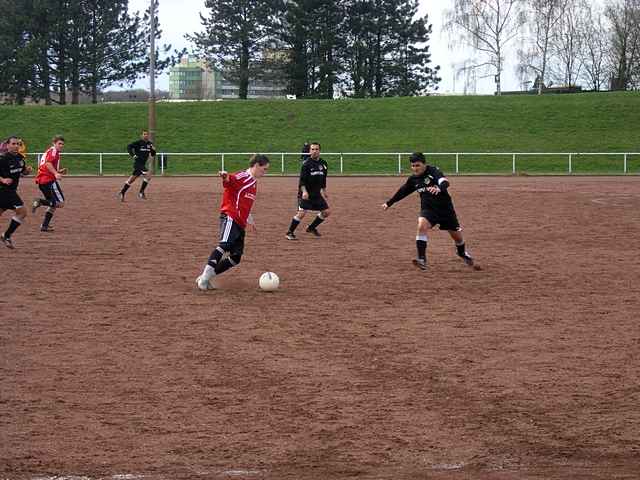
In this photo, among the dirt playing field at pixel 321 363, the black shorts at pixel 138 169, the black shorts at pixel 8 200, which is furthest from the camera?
the black shorts at pixel 138 169

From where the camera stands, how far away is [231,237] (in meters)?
11.8

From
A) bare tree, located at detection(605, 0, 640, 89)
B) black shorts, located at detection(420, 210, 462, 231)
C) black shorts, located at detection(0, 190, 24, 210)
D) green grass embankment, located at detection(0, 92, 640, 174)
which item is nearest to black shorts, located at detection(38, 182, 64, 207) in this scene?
black shorts, located at detection(0, 190, 24, 210)

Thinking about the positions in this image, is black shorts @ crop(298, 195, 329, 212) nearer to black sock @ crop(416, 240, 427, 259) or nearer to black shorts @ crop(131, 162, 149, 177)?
black sock @ crop(416, 240, 427, 259)

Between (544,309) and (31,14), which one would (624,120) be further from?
(544,309)

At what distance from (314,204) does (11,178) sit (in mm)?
5375

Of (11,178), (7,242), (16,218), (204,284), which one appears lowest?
(204,284)

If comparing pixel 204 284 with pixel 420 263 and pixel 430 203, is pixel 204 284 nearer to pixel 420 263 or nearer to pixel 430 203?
pixel 420 263

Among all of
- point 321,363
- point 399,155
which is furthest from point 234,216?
point 399,155

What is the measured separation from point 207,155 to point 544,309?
3804 centimetres

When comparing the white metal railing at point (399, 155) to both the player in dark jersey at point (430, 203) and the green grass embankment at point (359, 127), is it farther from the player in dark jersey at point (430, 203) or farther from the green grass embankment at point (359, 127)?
the player in dark jersey at point (430, 203)

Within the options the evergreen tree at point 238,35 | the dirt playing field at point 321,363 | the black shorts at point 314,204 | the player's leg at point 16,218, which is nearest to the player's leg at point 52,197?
the dirt playing field at point 321,363

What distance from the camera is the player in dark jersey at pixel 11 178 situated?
50.9ft

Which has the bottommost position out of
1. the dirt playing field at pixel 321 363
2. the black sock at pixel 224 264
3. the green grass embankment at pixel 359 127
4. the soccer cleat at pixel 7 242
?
the dirt playing field at pixel 321 363

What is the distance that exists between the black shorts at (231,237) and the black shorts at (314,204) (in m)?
5.79
